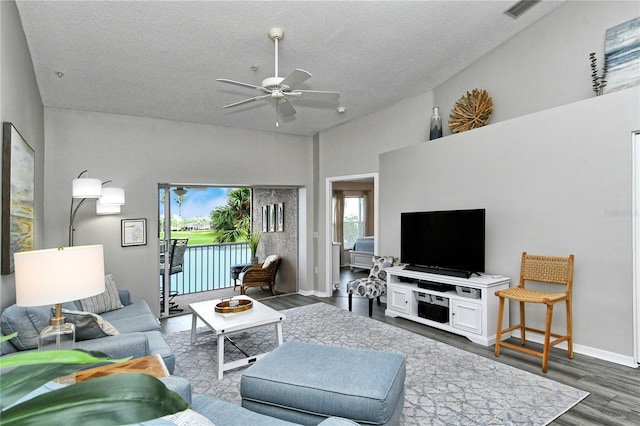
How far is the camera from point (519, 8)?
3.84 metres

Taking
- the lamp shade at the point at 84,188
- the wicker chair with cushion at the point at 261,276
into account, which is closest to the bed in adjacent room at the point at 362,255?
the wicker chair with cushion at the point at 261,276

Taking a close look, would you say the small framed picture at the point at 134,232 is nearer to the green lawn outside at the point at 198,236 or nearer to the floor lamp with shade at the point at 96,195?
the floor lamp with shade at the point at 96,195

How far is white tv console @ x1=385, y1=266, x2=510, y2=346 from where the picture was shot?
12.9 ft

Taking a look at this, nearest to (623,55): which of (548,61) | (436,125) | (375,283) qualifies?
(548,61)

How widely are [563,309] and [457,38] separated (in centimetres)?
325

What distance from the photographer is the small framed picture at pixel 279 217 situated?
732 centimetres

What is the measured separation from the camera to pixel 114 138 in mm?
4969

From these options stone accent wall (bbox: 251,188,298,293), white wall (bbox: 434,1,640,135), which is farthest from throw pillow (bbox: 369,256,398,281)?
white wall (bbox: 434,1,640,135)

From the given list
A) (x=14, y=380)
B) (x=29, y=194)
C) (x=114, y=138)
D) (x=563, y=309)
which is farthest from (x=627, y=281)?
(x=114, y=138)

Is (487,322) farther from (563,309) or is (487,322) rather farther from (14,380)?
(14,380)

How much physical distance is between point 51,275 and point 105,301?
2403mm

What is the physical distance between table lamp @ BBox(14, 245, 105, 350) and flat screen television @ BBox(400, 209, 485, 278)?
3.78 metres

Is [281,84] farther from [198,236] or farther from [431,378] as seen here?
[198,236]

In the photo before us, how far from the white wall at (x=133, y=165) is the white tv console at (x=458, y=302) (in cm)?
317
